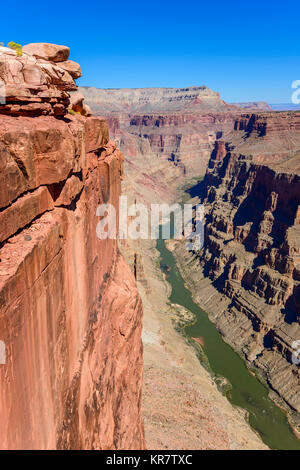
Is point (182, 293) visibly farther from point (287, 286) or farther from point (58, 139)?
point (58, 139)

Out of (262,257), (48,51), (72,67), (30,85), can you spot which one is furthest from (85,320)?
(262,257)

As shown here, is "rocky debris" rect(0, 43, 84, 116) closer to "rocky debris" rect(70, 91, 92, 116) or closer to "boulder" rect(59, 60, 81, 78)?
"boulder" rect(59, 60, 81, 78)

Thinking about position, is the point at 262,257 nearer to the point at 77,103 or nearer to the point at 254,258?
the point at 254,258

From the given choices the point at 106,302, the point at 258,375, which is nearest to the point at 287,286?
the point at 258,375

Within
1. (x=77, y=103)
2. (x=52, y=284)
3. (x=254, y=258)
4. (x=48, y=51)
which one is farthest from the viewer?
(x=254, y=258)

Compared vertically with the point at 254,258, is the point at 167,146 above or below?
above

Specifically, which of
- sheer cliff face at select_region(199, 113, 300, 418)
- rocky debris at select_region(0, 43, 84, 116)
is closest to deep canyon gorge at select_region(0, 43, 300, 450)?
rocky debris at select_region(0, 43, 84, 116)
